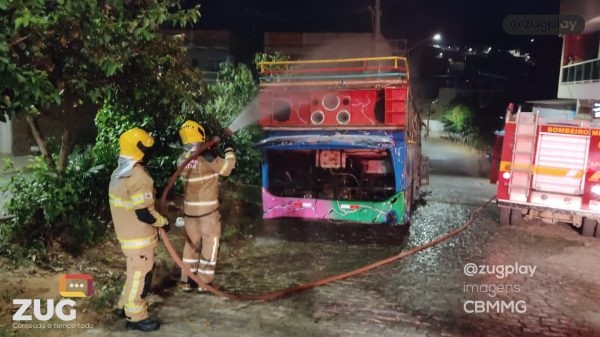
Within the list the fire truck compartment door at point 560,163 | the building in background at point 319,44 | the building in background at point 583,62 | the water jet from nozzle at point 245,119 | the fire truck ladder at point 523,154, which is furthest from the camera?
the building in background at point 319,44

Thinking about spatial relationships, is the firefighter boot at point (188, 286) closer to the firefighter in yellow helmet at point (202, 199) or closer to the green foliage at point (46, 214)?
the firefighter in yellow helmet at point (202, 199)

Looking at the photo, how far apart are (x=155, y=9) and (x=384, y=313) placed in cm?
381

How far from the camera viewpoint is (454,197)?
12.9 m

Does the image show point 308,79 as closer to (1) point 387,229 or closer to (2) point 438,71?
(1) point 387,229

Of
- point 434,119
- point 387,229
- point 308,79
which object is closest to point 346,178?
point 387,229

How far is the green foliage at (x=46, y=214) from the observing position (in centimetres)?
537

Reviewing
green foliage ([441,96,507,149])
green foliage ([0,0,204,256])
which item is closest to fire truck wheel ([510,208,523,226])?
green foliage ([0,0,204,256])

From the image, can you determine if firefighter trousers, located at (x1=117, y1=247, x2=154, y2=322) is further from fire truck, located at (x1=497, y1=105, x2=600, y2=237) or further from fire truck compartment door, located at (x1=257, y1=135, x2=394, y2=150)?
fire truck, located at (x1=497, y1=105, x2=600, y2=237)

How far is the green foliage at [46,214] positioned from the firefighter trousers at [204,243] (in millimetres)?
1336

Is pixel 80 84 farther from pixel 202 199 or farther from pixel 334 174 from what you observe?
pixel 334 174

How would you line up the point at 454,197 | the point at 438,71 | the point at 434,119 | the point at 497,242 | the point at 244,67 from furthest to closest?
the point at 438,71 < the point at 434,119 < the point at 454,197 < the point at 244,67 < the point at 497,242

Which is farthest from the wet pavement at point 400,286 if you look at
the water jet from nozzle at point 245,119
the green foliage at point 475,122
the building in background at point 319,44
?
the green foliage at point 475,122
